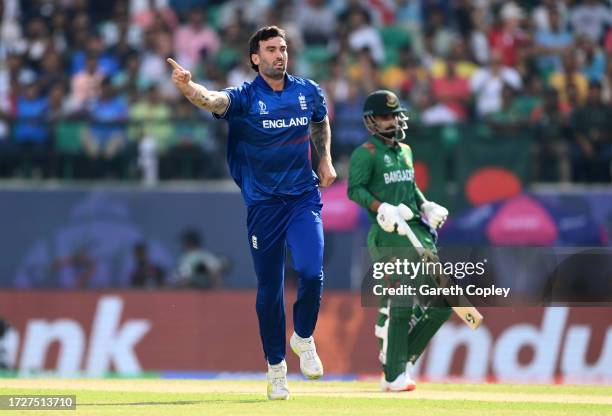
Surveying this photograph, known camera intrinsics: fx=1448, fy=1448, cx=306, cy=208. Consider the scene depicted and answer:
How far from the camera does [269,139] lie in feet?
34.8

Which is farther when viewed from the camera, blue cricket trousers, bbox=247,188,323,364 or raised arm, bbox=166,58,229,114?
blue cricket trousers, bbox=247,188,323,364

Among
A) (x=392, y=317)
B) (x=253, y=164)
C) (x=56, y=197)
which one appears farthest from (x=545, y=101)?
(x=253, y=164)

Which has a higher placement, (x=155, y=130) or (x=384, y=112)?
(x=384, y=112)

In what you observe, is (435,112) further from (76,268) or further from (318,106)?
(318,106)

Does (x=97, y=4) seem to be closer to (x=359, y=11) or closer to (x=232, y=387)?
(x=359, y=11)

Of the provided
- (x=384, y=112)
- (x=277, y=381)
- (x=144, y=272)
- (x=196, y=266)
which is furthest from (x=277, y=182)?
(x=144, y=272)

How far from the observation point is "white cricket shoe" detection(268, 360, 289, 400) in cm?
1087

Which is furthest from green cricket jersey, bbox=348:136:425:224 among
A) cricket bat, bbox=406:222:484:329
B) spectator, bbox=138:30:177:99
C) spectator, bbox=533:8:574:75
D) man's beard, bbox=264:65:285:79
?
spectator, bbox=533:8:574:75

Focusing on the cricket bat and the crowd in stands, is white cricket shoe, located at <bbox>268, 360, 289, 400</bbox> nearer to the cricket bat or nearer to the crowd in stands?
the cricket bat

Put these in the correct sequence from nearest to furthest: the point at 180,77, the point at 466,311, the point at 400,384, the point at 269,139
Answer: the point at 180,77 → the point at 269,139 → the point at 466,311 → the point at 400,384

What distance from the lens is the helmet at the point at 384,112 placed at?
12.0m

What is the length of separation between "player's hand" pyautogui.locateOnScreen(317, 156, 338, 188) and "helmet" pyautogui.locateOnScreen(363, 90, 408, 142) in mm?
1311

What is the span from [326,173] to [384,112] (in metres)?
1.46

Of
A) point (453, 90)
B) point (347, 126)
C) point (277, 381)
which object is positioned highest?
point (453, 90)
